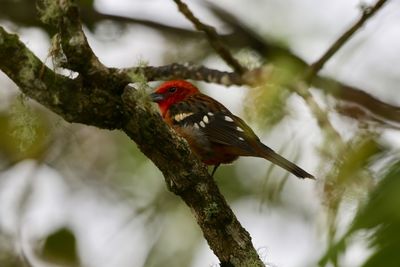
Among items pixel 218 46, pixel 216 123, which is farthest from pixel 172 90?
pixel 218 46

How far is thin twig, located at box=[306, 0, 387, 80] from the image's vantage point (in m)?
2.59

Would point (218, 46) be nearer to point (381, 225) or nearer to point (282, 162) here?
point (282, 162)

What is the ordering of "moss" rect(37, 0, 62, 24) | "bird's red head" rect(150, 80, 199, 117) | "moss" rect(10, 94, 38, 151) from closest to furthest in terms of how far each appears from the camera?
"moss" rect(37, 0, 62, 24)
"moss" rect(10, 94, 38, 151)
"bird's red head" rect(150, 80, 199, 117)

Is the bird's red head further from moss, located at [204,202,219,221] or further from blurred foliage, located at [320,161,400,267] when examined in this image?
blurred foliage, located at [320,161,400,267]

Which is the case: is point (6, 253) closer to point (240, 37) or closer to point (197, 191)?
point (240, 37)

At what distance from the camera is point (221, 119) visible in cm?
481

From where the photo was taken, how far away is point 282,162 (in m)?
4.09

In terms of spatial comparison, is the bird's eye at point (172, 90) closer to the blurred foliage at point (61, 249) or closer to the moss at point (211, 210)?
the blurred foliage at point (61, 249)

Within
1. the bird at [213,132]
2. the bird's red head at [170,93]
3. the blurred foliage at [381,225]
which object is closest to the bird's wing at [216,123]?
the bird at [213,132]

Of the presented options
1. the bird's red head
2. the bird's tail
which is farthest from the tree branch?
the bird's red head

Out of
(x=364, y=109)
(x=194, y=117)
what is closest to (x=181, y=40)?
(x=194, y=117)

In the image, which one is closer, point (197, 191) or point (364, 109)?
point (364, 109)

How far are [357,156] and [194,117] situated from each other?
12.1 ft

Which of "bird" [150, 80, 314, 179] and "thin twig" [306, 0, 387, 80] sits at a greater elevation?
"bird" [150, 80, 314, 179]
